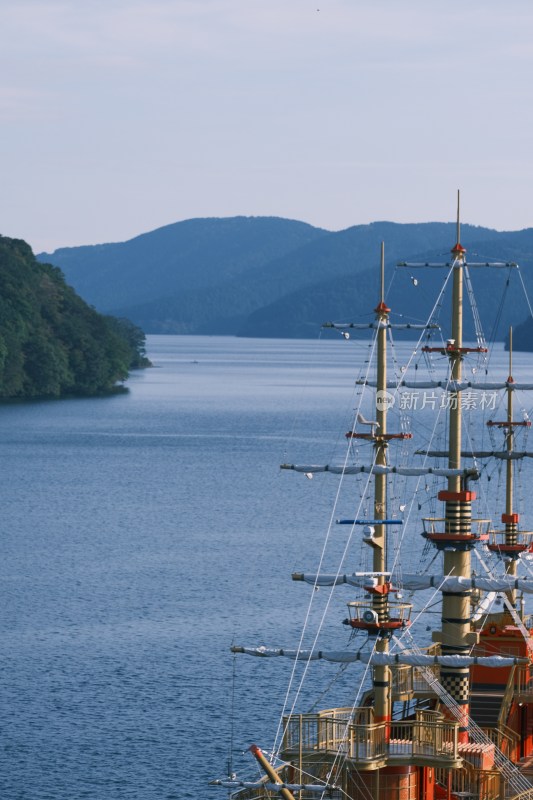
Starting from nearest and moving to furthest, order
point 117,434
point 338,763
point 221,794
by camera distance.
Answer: point 338,763
point 221,794
point 117,434

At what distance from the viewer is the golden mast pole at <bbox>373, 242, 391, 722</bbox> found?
4300 cm

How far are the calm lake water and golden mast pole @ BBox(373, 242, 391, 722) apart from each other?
48.7ft

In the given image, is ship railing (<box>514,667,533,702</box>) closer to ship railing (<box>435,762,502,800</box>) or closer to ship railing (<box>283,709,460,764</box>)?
ship railing (<box>435,762,502,800</box>)

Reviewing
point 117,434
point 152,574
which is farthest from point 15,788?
point 117,434

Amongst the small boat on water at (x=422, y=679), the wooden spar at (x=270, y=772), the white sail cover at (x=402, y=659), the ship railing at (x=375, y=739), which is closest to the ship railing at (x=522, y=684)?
the small boat on water at (x=422, y=679)

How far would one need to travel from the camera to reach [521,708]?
52.6m

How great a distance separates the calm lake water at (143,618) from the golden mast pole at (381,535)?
14.9m

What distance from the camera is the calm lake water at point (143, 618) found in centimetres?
6022

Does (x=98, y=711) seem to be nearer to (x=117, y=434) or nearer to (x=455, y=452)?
(x=455, y=452)

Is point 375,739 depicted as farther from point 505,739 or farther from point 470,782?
point 505,739

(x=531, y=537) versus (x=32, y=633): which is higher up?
(x=531, y=537)

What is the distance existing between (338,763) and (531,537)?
73.6 ft

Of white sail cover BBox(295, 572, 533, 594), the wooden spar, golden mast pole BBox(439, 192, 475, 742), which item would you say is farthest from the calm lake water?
the wooden spar

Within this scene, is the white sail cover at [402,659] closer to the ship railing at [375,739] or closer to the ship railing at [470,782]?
the ship railing at [375,739]
